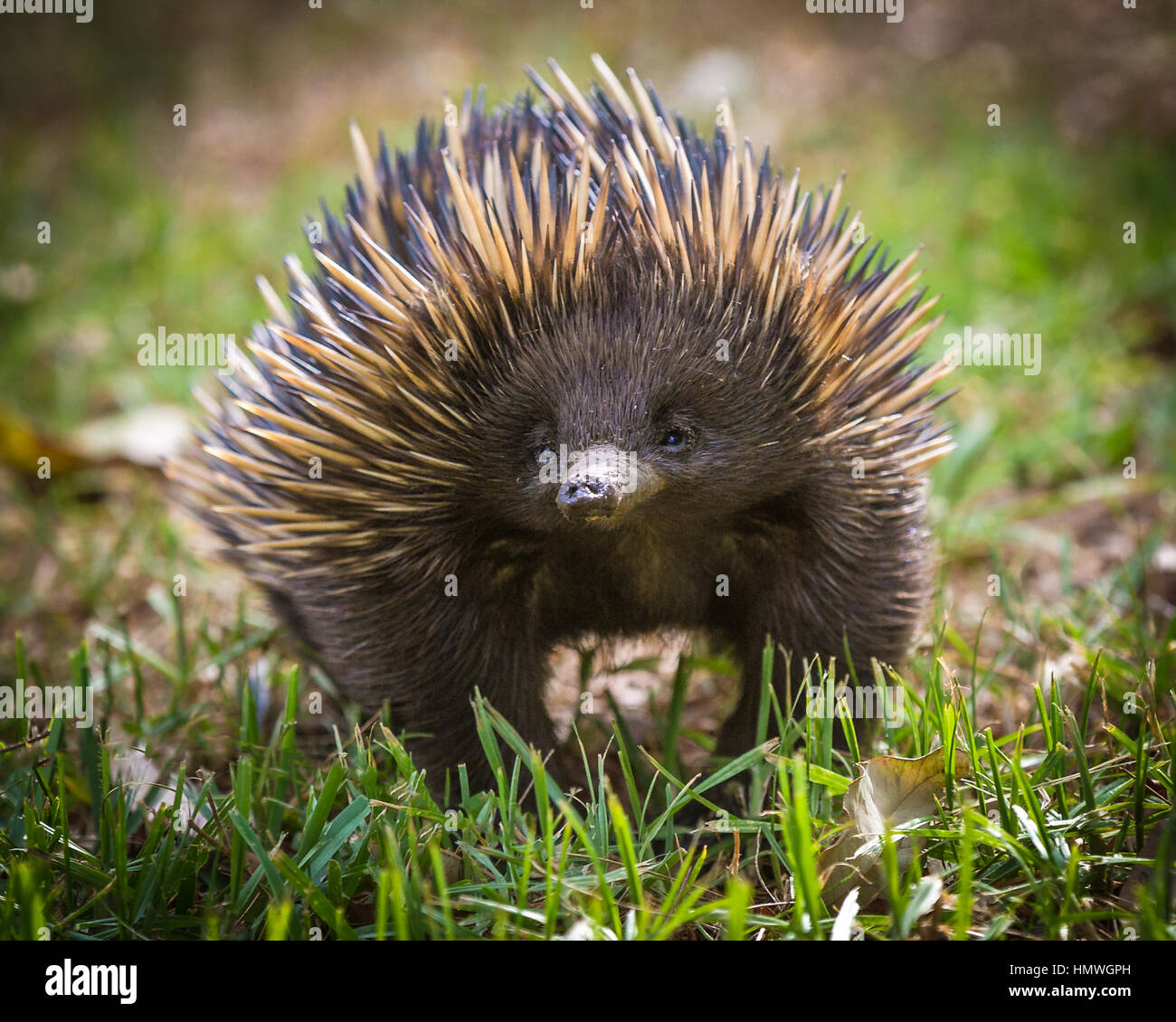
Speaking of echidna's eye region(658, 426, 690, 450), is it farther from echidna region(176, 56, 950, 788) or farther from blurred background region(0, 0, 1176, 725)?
blurred background region(0, 0, 1176, 725)

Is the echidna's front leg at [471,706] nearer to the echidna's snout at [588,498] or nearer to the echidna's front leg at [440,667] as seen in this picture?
the echidna's front leg at [440,667]

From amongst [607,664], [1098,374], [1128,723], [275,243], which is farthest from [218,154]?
[1128,723]

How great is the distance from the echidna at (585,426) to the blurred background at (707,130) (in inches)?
20.7

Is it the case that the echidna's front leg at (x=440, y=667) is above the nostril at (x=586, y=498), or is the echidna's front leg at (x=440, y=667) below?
below

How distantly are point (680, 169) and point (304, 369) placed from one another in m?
0.90

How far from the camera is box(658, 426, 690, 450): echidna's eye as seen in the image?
238 centimetres

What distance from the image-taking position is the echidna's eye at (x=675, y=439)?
7.80ft

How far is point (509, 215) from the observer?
243 cm

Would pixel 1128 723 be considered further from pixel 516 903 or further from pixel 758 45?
pixel 758 45

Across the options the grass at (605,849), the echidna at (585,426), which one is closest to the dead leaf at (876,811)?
the grass at (605,849)

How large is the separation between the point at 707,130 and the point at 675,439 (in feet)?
19.3

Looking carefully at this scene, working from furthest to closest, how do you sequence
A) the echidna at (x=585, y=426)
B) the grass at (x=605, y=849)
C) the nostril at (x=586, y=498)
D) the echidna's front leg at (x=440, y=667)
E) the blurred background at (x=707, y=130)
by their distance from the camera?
the blurred background at (x=707, y=130), the echidna's front leg at (x=440, y=667), the echidna at (x=585, y=426), the nostril at (x=586, y=498), the grass at (x=605, y=849)

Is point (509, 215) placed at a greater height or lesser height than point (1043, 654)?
greater

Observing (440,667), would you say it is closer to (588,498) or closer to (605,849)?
(605,849)
